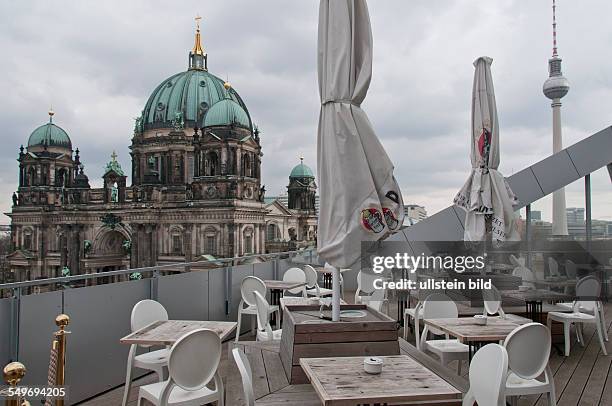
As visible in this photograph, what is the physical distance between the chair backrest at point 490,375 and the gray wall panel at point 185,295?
4.13m

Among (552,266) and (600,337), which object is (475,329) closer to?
(600,337)

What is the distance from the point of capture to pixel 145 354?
190 inches

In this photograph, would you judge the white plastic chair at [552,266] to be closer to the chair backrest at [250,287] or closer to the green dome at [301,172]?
the chair backrest at [250,287]

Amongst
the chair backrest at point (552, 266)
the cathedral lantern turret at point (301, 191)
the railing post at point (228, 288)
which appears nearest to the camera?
the railing post at point (228, 288)

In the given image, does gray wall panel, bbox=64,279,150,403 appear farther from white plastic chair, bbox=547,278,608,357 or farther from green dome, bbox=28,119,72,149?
green dome, bbox=28,119,72,149

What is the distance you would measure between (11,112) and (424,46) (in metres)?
64.5

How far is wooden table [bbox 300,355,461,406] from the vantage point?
2.57m

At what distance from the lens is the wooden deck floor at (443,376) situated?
10.8 ft

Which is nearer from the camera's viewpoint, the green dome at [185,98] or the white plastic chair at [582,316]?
the white plastic chair at [582,316]

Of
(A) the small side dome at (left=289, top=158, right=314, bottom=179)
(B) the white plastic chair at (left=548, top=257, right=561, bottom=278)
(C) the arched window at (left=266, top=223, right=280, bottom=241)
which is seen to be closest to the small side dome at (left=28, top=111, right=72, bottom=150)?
(A) the small side dome at (left=289, top=158, right=314, bottom=179)

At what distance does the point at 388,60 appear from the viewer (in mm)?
8016

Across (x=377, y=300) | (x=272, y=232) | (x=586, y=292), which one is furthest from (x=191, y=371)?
(x=272, y=232)

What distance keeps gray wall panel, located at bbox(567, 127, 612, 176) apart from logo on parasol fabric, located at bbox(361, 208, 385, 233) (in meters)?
8.85

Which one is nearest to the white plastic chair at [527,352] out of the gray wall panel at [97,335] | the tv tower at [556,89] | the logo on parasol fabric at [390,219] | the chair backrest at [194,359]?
the logo on parasol fabric at [390,219]
